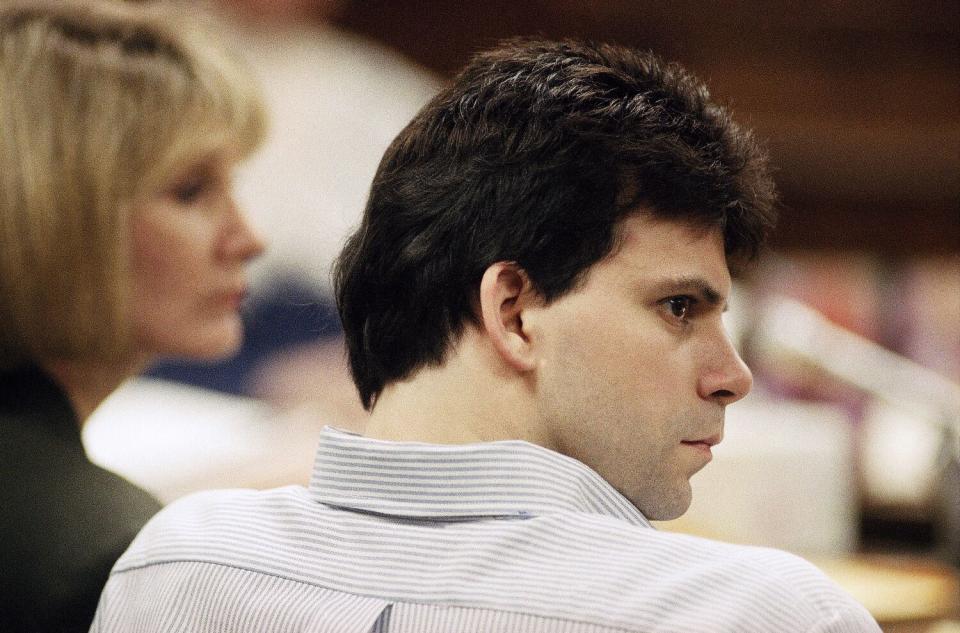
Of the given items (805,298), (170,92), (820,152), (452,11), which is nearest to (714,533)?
(170,92)

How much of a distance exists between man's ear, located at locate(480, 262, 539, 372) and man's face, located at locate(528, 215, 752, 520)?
0.02 m

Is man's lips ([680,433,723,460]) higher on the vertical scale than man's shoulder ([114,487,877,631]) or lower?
higher

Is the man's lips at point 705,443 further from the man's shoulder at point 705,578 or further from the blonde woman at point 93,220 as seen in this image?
the blonde woman at point 93,220

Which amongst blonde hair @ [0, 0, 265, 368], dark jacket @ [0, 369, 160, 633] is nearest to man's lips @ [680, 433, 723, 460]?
dark jacket @ [0, 369, 160, 633]

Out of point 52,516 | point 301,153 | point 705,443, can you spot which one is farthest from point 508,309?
point 301,153

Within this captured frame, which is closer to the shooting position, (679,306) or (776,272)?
(679,306)

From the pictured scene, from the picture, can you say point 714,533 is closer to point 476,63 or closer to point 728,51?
point 476,63

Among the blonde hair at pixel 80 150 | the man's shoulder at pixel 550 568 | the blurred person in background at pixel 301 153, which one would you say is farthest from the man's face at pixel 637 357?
the blurred person in background at pixel 301 153

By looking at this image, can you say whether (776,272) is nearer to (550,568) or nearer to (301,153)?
(301,153)

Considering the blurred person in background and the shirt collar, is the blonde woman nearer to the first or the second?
the shirt collar

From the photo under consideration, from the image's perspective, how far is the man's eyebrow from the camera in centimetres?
97

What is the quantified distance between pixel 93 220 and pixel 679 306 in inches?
31.2

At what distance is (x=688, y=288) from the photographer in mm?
979

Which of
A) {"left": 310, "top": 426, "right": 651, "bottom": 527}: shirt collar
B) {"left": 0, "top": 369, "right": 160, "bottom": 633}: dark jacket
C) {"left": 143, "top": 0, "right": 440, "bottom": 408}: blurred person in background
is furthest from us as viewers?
{"left": 143, "top": 0, "right": 440, "bottom": 408}: blurred person in background
